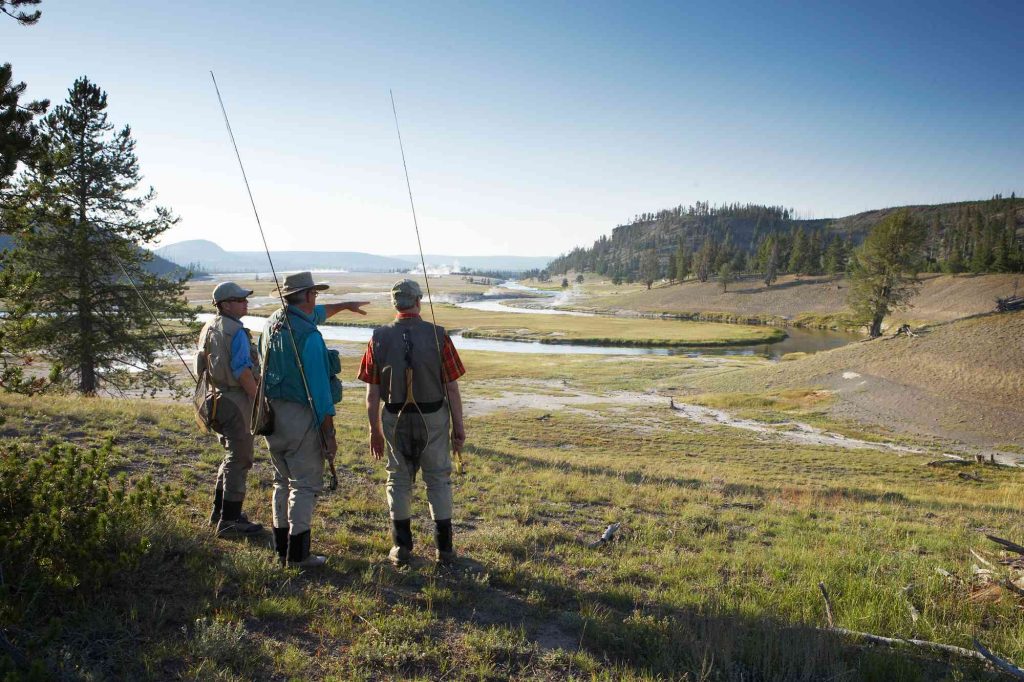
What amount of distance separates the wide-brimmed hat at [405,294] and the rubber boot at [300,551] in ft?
8.06

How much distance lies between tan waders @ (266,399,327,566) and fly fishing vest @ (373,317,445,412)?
0.82 metres

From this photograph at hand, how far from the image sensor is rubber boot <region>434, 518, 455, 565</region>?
221 inches

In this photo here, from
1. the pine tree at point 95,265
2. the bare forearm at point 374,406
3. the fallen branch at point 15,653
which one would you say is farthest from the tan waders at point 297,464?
the pine tree at point 95,265

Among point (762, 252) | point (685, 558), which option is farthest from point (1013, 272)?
point (685, 558)

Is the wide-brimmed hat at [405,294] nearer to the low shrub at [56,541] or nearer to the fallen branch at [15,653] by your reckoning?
the low shrub at [56,541]

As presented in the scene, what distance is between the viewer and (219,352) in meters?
5.61

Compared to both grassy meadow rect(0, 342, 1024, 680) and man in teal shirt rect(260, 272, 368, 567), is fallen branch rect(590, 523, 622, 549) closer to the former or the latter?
grassy meadow rect(0, 342, 1024, 680)

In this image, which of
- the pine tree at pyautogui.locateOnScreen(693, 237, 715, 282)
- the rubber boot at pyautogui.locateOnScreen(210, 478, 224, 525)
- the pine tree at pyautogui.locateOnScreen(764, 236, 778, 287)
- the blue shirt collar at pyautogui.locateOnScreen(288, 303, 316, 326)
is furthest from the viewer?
the pine tree at pyautogui.locateOnScreen(693, 237, 715, 282)

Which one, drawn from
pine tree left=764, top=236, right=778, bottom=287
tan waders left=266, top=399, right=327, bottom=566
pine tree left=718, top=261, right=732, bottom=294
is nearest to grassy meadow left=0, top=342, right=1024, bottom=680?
tan waders left=266, top=399, right=327, bottom=566

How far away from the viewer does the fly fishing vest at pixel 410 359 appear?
5.33 m

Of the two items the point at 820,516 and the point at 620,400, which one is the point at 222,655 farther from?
the point at 620,400

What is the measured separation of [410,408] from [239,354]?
199 centimetres

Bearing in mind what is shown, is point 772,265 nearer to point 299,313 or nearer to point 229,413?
point 299,313

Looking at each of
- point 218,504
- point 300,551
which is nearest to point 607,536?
point 300,551
